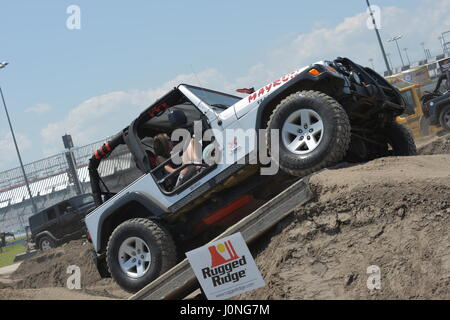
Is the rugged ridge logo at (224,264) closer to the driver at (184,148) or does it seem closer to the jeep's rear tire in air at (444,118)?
the driver at (184,148)

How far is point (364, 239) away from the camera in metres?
4.17

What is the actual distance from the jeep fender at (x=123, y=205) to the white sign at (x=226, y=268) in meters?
1.30

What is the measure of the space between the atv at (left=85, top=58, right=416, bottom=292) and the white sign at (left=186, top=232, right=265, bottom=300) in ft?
3.39

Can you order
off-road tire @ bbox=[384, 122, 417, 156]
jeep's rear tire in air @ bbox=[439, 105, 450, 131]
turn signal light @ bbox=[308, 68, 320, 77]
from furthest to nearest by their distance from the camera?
jeep's rear tire in air @ bbox=[439, 105, 450, 131] → off-road tire @ bbox=[384, 122, 417, 156] → turn signal light @ bbox=[308, 68, 320, 77]

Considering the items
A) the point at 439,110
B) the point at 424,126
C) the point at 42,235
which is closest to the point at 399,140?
the point at 439,110

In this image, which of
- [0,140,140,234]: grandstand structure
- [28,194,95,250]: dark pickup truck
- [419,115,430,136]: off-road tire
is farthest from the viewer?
[0,140,140,234]: grandstand structure

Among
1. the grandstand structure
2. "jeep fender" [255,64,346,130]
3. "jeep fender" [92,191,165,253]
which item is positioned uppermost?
the grandstand structure

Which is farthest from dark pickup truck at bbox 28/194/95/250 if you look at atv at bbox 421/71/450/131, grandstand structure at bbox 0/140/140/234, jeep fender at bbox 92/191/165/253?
jeep fender at bbox 92/191/165/253

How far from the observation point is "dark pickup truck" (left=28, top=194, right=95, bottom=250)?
1954 cm

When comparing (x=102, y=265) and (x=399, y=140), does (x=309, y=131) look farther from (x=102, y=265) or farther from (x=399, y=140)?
(x=102, y=265)

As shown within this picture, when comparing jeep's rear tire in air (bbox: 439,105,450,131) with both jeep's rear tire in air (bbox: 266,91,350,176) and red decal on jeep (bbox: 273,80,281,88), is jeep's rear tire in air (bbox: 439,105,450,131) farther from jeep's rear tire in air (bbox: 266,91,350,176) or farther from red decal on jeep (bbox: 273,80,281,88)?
jeep's rear tire in air (bbox: 266,91,350,176)

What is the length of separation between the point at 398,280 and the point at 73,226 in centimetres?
1751

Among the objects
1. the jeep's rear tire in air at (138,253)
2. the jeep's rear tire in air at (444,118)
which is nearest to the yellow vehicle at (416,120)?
the jeep's rear tire in air at (444,118)

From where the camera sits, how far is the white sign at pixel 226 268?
4.54m
